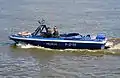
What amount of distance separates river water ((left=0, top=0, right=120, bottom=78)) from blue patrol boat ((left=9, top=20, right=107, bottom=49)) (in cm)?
30

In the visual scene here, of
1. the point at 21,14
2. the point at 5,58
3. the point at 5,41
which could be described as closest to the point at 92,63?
the point at 5,58

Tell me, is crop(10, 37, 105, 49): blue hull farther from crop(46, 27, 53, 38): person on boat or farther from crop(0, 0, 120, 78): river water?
crop(46, 27, 53, 38): person on boat

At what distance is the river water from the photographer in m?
20.4

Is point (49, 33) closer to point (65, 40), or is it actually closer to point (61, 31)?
point (65, 40)

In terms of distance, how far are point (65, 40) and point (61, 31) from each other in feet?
20.3

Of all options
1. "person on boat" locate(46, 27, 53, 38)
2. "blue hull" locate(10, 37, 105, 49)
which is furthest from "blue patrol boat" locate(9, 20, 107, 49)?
"person on boat" locate(46, 27, 53, 38)

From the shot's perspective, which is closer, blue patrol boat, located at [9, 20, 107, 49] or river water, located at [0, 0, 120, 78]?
river water, located at [0, 0, 120, 78]

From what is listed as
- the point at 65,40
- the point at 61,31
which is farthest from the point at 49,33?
the point at 61,31

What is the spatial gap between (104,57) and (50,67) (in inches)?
137

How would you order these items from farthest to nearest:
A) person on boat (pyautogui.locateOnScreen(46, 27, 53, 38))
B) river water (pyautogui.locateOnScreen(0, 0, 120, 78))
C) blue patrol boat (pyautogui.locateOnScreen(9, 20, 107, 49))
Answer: person on boat (pyautogui.locateOnScreen(46, 27, 53, 38)) → blue patrol boat (pyautogui.locateOnScreen(9, 20, 107, 49)) → river water (pyautogui.locateOnScreen(0, 0, 120, 78))

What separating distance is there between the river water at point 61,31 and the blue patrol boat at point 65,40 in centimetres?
30

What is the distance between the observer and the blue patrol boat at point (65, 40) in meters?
24.2

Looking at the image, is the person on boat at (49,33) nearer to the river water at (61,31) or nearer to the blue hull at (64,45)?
the blue hull at (64,45)

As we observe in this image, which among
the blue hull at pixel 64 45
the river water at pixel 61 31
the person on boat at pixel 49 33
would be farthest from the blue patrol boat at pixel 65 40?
the river water at pixel 61 31
